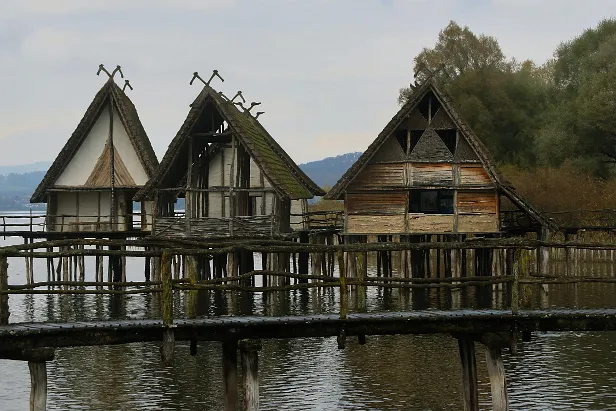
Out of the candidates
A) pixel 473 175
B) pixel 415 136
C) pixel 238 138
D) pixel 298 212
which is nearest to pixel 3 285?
pixel 238 138

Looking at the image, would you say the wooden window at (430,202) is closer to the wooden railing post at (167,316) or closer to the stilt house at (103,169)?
the stilt house at (103,169)

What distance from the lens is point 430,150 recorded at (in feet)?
114

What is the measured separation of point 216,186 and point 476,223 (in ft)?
29.5

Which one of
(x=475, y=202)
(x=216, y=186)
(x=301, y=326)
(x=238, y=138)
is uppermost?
(x=238, y=138)

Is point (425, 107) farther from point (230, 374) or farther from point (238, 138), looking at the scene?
point (230, 374)

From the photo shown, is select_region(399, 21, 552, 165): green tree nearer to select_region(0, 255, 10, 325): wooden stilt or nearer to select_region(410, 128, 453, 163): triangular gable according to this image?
select_region(410, 128, 453, 163): triangular gable

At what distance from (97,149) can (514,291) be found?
86.3ft

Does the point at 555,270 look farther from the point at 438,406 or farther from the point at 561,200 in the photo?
the point at 438,406

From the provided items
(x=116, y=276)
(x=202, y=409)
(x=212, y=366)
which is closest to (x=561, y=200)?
(x=116, y=276)

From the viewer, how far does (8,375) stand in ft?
77.4

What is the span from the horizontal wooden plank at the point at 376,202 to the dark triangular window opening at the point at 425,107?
2754 millimetres

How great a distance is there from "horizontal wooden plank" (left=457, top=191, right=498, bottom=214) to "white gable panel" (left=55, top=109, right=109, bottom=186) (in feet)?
43.5

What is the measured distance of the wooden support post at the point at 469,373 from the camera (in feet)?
49.5

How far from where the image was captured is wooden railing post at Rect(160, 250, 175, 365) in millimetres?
13711
